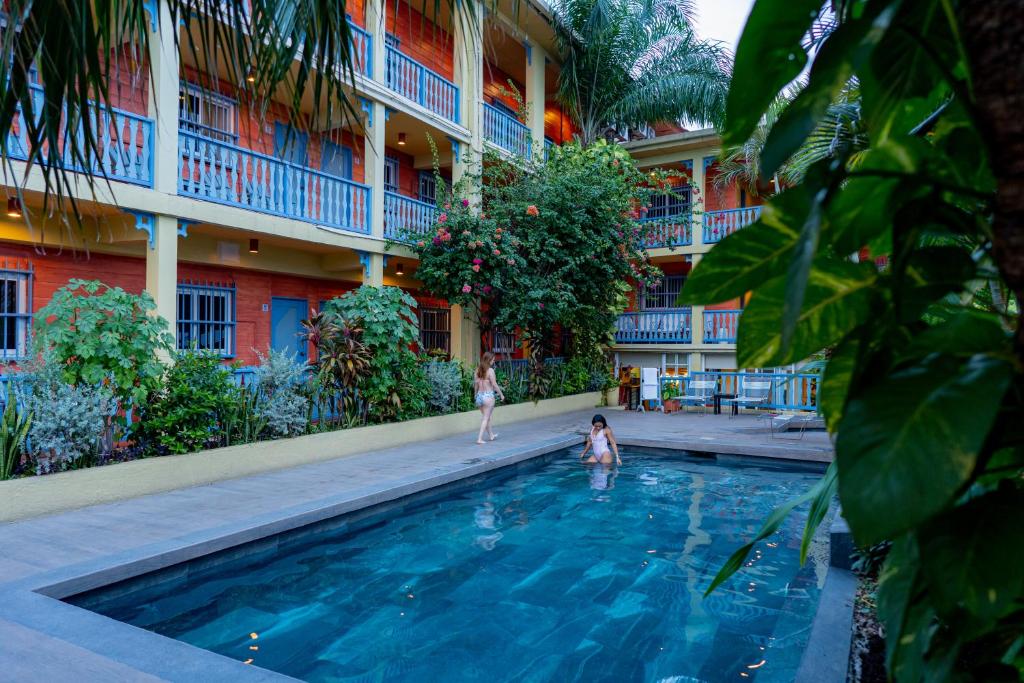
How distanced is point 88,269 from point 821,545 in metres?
10.6

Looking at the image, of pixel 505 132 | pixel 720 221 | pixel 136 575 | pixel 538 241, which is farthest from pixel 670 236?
pixel 136 575

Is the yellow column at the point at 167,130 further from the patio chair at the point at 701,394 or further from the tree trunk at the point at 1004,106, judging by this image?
the patio chair at the point at 701,394

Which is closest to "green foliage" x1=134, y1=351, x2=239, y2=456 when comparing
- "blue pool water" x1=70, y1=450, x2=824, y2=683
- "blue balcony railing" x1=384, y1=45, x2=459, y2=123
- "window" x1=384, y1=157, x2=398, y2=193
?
"blue pool water" x1=70, y1=450, x2=824, y2=683

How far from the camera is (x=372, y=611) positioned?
193 inches

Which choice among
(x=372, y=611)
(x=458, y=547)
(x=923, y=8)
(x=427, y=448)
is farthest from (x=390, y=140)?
(x=923, y=8)

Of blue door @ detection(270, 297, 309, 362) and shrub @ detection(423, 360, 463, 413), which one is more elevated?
blue door @ detection(270, 297, 309, 362)

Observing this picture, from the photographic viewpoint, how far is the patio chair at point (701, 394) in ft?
50.6

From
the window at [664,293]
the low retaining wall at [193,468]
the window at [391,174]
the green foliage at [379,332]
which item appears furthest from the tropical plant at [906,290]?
the window at [664,293]

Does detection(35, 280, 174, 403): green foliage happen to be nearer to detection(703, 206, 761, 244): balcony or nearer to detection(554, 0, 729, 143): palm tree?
detection(554, 0, 729, 143): palm tree

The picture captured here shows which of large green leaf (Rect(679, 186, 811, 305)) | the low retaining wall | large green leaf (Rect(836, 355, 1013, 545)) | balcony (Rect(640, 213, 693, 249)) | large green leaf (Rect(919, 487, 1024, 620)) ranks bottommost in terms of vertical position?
the low retaining wall

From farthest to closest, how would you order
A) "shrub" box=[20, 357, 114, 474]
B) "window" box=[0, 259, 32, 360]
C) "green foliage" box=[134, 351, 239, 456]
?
1. "window" box=[0, 259, 32, 360]
2. "green foliage" box=[134, 351, 239, 456]
3. "shrub" box=[20, 357, 114, 474]

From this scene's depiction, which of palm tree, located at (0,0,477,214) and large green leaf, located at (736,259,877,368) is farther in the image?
palm tree, located at (0,0,477,214)

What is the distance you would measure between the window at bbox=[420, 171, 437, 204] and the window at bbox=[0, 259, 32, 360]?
29.2 ft

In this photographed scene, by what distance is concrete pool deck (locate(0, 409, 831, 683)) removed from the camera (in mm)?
3213
